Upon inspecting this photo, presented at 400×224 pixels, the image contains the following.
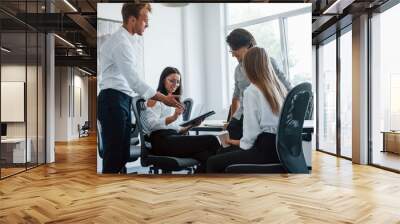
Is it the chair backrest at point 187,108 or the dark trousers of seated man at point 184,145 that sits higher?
the chair backrest at point 187,108

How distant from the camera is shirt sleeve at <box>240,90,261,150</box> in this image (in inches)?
239

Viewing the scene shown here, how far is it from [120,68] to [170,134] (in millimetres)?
1304

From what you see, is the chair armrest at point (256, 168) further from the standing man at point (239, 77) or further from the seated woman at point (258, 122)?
the standing man at point (239, 77)

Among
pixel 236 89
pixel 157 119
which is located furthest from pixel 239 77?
pixel 157 119

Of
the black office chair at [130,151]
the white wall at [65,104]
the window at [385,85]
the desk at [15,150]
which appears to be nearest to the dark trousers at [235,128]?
the black office chair at [130,151]

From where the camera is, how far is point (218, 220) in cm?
375

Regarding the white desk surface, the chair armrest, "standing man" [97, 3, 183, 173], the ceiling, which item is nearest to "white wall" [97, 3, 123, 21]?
"standing man" [97, 3, 183, 173]

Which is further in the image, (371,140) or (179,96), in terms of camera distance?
(371,140)

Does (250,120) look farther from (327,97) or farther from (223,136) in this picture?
(327,97)

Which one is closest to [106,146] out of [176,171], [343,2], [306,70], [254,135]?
[176,171]

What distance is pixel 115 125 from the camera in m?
6.16

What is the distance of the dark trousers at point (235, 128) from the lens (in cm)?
612

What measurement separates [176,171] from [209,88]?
4.69 ft

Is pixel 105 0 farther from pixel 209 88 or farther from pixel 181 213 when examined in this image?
pixel 181 213
